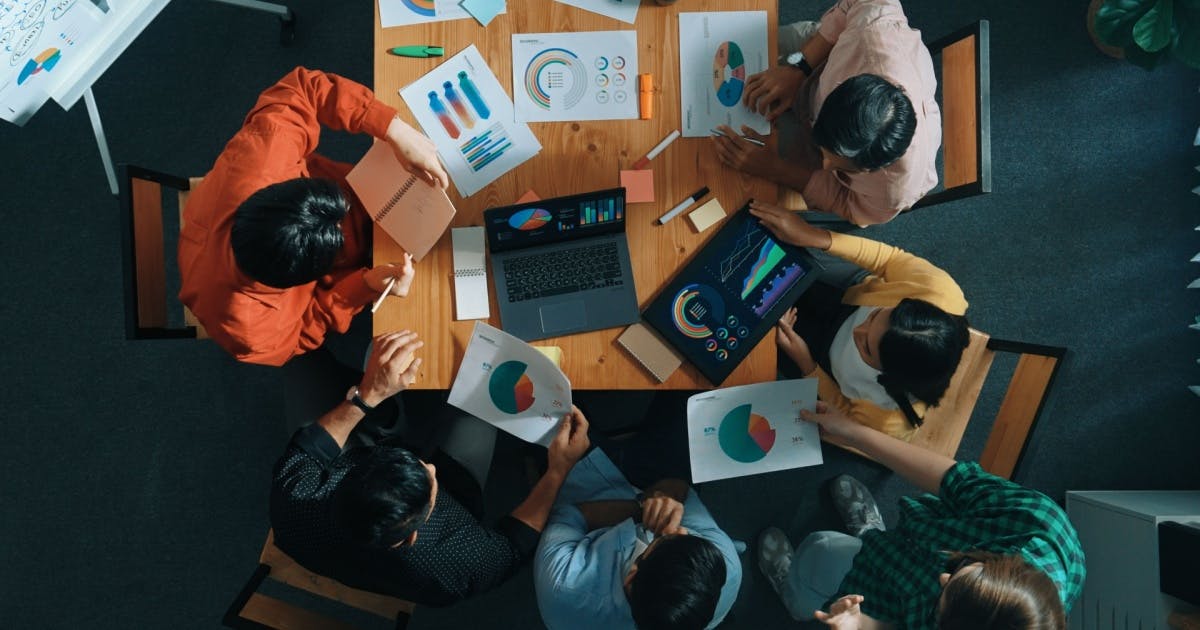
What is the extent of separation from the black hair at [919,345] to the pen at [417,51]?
1250 mm

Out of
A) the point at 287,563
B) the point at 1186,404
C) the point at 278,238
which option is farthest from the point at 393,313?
the point at 1186,404

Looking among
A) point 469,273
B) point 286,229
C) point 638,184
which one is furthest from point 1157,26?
point 286,229

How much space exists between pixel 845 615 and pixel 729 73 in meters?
1.30

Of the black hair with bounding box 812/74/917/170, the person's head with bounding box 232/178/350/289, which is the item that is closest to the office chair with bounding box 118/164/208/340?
the person's head with bounding box 232/178/350/289

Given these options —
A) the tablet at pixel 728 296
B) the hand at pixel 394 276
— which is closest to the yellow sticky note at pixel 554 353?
the tablet at pixel 728 296

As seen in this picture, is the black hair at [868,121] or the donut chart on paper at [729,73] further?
the donut chart on paper at [729,73]

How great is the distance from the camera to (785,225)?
69.3 inches

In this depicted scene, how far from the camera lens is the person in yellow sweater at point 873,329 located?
5.43 feet

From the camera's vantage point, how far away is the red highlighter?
1779 mm

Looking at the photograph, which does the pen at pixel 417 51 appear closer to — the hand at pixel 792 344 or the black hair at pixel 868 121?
the black hair at pixel 868 121

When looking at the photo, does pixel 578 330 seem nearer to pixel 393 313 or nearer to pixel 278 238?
pixel 393 313

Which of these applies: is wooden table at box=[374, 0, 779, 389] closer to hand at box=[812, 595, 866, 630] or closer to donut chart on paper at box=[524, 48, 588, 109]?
donut chart on paper at box=[524, 48, 588, 109]

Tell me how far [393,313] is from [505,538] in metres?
0.63

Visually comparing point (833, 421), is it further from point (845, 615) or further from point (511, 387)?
point (511, 387)
